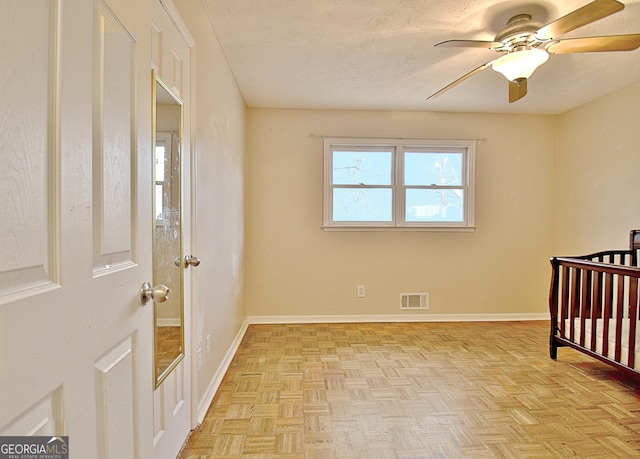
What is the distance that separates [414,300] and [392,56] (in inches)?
99.9

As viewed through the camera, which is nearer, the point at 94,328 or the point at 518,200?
the point at 94,328

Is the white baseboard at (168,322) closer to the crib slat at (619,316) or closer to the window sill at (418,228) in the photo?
the window sill at (418,228)

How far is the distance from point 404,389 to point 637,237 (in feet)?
8.03

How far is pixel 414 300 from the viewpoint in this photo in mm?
3980

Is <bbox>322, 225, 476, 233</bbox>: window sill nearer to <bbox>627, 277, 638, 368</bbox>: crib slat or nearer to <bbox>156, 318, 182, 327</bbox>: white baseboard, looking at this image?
<bbox>627, 277, 638, 368</bbox>: crib slat

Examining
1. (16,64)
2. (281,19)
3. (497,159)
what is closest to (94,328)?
(16,64)

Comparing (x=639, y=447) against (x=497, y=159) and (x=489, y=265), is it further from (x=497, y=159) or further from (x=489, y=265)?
(x=497, y=159)

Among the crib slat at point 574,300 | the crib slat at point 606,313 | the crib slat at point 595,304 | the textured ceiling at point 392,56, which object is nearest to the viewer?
the textured ceiling at point 392,56

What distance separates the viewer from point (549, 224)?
4055 millimetres

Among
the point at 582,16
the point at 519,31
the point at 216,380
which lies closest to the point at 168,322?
the point at 216,380

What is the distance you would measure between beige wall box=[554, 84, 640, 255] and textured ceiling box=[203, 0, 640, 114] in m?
0.18

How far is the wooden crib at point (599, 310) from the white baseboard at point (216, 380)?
2609mm

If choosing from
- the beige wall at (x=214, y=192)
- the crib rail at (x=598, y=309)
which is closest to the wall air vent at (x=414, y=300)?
the crib rail at (x=598, y=309)

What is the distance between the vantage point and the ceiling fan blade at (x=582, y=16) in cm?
148
